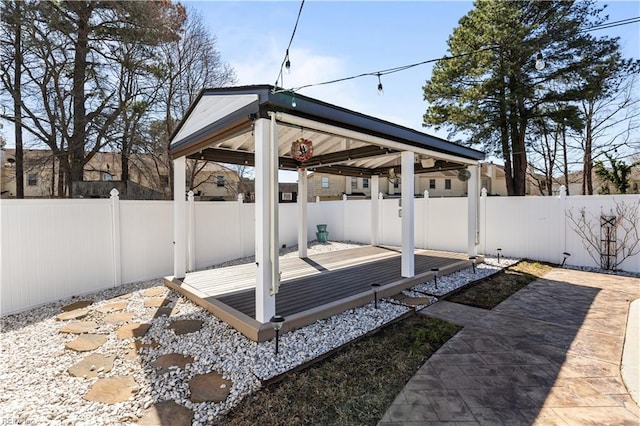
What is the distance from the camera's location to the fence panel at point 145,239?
20.2ft

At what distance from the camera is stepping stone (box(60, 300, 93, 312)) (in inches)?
188

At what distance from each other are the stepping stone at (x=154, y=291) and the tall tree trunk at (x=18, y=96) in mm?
7652

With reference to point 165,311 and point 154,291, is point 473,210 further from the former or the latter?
point 154,291

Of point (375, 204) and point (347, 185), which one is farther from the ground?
point (347, 185)

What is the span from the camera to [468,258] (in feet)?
24.7

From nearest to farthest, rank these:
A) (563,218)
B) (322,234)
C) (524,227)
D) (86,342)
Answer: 1. (86,342)
2. (563,218)
3. (524,227)
4. (322,234)

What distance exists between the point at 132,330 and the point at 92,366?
2.90ft

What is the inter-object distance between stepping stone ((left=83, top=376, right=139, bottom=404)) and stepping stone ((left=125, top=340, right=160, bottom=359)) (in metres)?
0.45

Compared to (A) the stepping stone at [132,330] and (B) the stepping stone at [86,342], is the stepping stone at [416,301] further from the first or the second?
(B) the stepping stone at [86,342]

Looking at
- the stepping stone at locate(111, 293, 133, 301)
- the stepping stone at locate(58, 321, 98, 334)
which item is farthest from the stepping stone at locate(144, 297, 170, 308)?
the stepping stone at locate(58, 321, 98, 334)

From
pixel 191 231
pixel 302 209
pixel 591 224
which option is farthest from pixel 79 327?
pixel 591 224

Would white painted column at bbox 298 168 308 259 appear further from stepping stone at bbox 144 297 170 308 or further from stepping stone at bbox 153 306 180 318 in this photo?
stepping stone at bbox 153 306 180 318

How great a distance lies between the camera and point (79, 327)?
13.5ft

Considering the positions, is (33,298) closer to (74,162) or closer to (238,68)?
(74,162)
